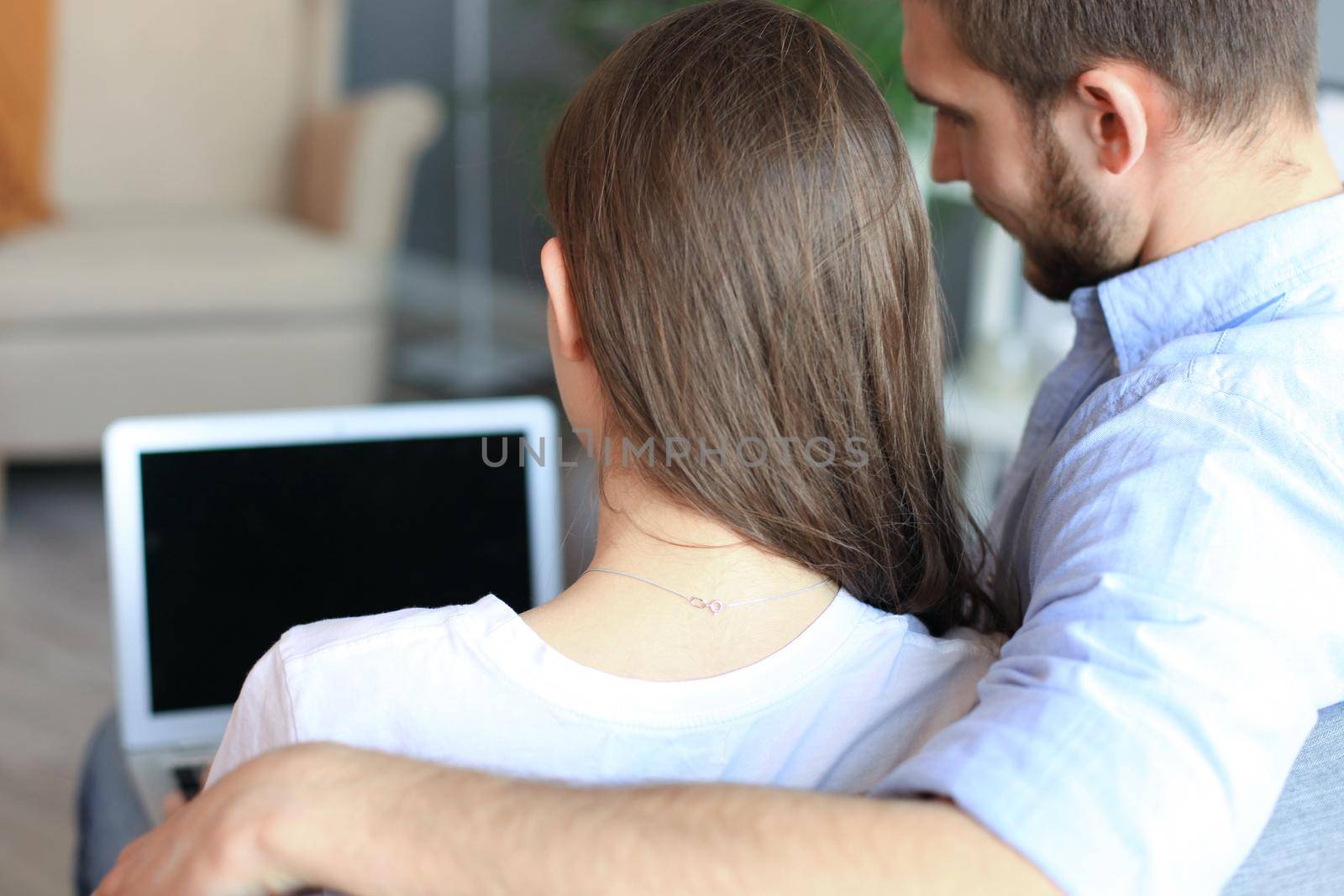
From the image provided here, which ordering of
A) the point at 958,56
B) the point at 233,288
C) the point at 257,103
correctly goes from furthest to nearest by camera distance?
the point at 257,103
the point at 233,288
the point at 958,56

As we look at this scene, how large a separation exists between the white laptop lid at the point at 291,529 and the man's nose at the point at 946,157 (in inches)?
15.4

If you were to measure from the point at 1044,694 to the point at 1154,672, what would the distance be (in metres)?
0.05

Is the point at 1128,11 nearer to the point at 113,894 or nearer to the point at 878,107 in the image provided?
the point at 878,107

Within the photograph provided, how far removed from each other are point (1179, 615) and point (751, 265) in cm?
25

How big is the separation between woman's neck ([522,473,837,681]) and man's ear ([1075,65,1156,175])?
0.39 m

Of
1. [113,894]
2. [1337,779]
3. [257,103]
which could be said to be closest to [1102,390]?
[1337,779]

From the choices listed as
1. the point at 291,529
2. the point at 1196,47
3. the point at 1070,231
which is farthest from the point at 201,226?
the point at 1196,47

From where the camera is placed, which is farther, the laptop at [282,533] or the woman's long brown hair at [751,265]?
the laptop at [282,533]

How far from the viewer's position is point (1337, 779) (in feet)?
2.19

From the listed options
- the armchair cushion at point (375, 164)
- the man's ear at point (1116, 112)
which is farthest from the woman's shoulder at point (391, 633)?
the armchair cushion at point (375, 164)

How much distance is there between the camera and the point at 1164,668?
54cm

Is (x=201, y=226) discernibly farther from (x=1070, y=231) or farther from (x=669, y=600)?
(x=669, y=600)

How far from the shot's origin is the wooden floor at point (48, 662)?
65.9 inches

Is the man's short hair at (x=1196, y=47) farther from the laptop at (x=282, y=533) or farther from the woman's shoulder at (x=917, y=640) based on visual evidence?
the laptop at (x=282, y=533)
